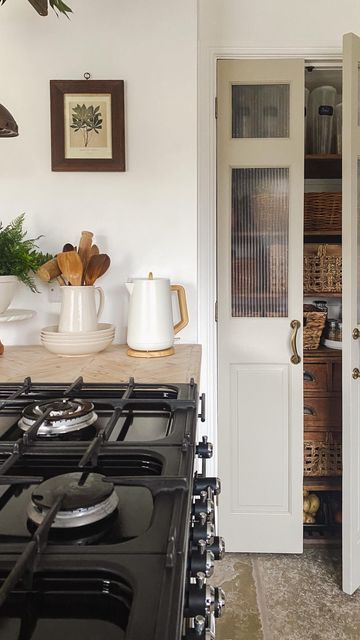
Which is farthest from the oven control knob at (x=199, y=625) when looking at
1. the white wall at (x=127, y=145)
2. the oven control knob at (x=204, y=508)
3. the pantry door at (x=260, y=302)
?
the pantry door at (x=260, y=302)

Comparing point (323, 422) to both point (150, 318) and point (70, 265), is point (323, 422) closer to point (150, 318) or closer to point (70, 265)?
point (150, 318)

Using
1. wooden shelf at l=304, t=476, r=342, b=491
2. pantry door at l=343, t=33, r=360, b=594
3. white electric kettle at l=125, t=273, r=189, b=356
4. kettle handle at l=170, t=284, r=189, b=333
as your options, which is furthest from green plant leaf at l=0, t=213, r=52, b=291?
wooden shelf at l=304, t=476, r=342, b=491

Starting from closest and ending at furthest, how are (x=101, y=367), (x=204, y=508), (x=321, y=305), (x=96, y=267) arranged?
(x=204, y=508) < (x=101, y=367) < (x=96, y=267) < (x=321, y=305)

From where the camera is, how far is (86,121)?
1.90m

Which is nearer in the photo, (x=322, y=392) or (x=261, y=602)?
(x=261, y=602)

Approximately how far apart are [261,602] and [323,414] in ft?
3.02

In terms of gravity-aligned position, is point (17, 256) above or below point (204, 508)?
above

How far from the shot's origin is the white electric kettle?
5.51 ft

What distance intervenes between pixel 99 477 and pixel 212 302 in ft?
5.78

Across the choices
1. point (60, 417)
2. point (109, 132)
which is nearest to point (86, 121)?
point (109, 132)

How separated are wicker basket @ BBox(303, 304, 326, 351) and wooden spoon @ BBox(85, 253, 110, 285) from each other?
136cm

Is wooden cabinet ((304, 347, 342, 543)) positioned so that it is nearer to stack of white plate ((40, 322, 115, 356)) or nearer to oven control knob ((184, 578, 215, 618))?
stack of white plate ((40, 322, 115, 356))

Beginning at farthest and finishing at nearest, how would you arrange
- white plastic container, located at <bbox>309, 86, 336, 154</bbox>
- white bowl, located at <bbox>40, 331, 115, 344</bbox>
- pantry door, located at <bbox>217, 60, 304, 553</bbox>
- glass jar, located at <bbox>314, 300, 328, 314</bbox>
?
glass jar, located at <bbox>314, 300, 328, 314</bbox> < white plastic container, located at <bbox>309, 86, 336, 154</bbox> < pantry door, located at <bbox>217, 60, 304, 553</bbox> < white bowl, located at <bbox>40, 331, 115, 344</bbox>

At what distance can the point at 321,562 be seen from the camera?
2518mm
